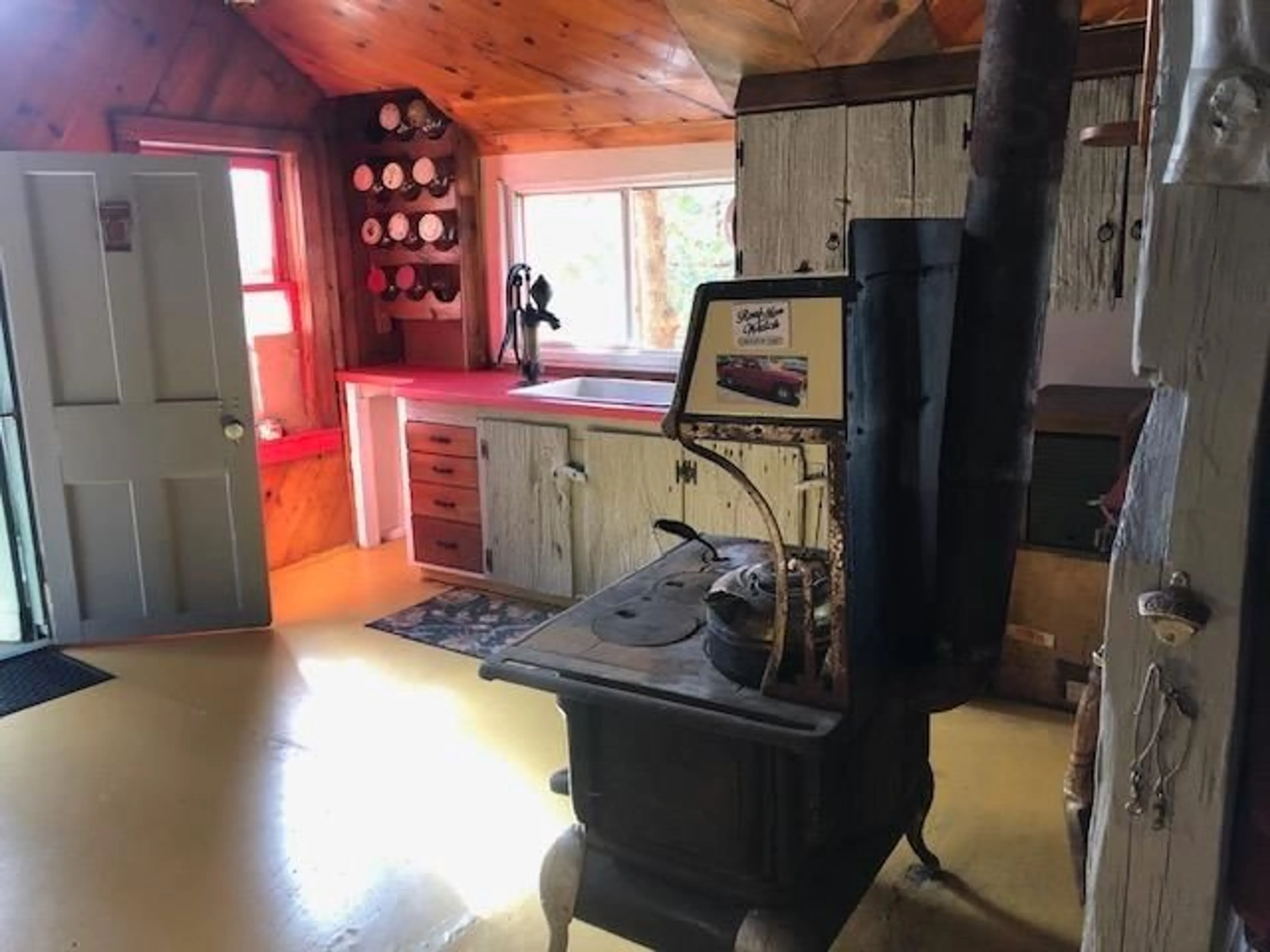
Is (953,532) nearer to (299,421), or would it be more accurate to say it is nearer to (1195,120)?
(1195,120)

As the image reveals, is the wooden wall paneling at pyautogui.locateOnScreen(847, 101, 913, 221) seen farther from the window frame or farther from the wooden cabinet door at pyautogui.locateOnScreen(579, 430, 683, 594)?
the wooden cabinet door at pyautogui.locateOnScreen(579, 430, 683, 594)

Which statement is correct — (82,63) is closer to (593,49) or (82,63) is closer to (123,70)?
(123,70)

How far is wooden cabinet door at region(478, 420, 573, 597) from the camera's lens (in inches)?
163

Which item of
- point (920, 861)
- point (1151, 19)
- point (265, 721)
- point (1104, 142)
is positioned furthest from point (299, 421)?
point (1151, 19)

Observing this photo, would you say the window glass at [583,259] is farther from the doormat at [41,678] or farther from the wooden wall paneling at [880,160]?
the doormat at [41,678]

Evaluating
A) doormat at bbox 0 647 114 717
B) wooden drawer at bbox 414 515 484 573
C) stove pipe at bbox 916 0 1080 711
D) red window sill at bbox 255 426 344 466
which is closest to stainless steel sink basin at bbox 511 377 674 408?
wooden drawer at bbox 414 515 484 573

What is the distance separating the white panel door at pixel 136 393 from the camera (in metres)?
3.74

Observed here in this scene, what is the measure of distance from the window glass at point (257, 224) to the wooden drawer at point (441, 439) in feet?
3.46

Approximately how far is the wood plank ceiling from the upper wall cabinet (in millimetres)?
192

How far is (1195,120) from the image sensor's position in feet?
3.11

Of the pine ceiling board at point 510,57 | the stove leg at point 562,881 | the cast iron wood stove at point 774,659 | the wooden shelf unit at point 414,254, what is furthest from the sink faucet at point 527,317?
the stove leg at point 562,881

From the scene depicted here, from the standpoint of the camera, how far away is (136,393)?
12.9 feet

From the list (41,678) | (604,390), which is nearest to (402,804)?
(41,678)

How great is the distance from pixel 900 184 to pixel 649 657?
2.05 m
